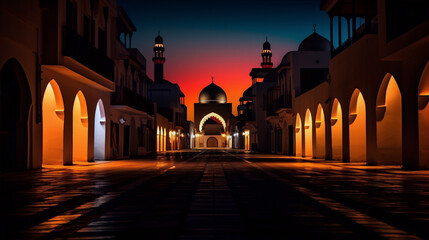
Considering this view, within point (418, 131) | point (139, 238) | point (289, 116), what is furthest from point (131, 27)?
point (139, 238)

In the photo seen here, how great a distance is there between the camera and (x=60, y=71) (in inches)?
731

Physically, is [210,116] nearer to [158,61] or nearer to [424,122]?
[158,61]

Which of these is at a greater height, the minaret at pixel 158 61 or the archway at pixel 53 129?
the minaret at pixel 158 61

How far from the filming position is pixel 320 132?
2966cm

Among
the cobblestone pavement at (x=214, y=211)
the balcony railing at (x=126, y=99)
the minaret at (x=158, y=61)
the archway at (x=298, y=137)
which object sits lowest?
the cobblestone pavement at (x=214, y=211)

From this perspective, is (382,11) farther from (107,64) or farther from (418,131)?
(107,64)

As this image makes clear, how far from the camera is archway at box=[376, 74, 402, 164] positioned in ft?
63.3

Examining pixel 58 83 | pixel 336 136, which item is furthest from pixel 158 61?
pixel 58 83

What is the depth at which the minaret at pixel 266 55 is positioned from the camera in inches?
3216

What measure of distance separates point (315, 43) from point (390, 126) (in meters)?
23.0

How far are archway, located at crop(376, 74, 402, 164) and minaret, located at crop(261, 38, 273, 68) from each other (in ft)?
205

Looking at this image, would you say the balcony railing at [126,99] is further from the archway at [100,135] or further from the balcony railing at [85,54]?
the balcony railing at [85,54]

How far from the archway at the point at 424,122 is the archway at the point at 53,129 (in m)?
13.6

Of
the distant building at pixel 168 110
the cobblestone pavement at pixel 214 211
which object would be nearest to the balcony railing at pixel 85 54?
the cobblestone pavement at pixel 214 211
